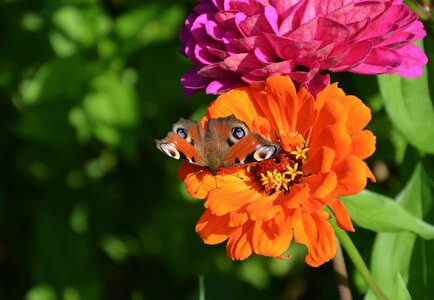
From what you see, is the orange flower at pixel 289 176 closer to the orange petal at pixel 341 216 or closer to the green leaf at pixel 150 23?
the orange petal at pixel 341 216

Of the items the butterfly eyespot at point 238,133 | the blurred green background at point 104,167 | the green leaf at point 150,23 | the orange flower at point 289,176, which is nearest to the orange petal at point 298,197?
the orange flower at point 289,176

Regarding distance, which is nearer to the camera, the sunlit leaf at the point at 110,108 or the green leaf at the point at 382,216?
the green leaf at the point at 382,216

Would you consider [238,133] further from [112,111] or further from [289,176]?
[112,111]

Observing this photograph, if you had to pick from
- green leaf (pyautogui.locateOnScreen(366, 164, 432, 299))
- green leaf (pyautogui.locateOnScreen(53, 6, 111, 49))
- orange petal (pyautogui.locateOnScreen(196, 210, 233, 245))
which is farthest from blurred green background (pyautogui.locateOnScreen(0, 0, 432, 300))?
orange petal (pyautogui.locateOnScreen(196, 210, 233, 245))

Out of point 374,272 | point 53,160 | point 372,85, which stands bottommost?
point 53,160

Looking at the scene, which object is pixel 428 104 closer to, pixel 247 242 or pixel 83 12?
pixel 247 242

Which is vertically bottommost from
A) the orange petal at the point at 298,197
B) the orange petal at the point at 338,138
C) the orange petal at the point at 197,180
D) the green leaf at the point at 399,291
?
the green leaf at the point at 399,291

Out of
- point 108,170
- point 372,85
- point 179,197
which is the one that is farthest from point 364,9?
point 108,170

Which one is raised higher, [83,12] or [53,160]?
[83,12]
